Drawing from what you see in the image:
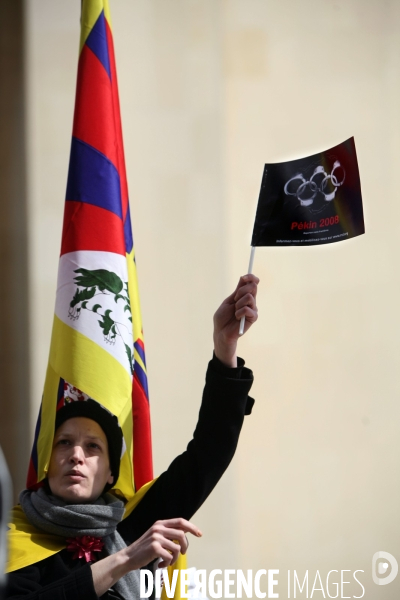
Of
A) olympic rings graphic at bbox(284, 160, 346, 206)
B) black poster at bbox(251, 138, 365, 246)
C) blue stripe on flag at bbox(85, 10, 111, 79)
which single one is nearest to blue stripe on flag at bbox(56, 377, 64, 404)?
black poster at bbox(251, 138, 365, 246)

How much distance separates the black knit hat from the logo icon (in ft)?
3.93

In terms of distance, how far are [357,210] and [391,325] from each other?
3.80 feet

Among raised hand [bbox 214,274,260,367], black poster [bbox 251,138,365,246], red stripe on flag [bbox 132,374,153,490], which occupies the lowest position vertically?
red stripe on flag [bbox 132,374,153,490]

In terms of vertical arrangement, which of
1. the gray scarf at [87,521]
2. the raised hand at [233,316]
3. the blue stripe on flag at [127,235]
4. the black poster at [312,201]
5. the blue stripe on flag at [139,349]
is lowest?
the gray scarf at [87,521]

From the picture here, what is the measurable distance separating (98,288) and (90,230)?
0.51ft

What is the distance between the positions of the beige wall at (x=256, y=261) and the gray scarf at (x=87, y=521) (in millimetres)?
801

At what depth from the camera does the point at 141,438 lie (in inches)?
78.5

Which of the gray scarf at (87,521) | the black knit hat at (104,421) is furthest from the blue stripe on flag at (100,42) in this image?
the gray scarf at (87,521)

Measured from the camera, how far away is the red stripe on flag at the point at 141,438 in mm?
1990

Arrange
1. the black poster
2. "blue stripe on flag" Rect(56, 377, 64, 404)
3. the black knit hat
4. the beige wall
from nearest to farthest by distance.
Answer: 1. the black poster
2. the black knit hat
3. "blue stripe on flag" Rect(56, 377, 64, 404)
4. the beige wall

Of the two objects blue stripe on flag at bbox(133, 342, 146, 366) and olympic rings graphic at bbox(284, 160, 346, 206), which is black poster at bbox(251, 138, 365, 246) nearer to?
olympic rings graphic at bbox(284, 160, 346, 206)

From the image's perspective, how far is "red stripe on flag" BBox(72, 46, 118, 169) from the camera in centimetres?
202

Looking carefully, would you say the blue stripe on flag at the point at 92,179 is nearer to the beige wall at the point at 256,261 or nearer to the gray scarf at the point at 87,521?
the beige wall at the point at 256,261

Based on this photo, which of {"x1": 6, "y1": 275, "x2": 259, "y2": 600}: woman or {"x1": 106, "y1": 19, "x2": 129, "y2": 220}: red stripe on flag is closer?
{"x1": 6, "y1": 275, "x2": 259, "y2": 600}: woman
